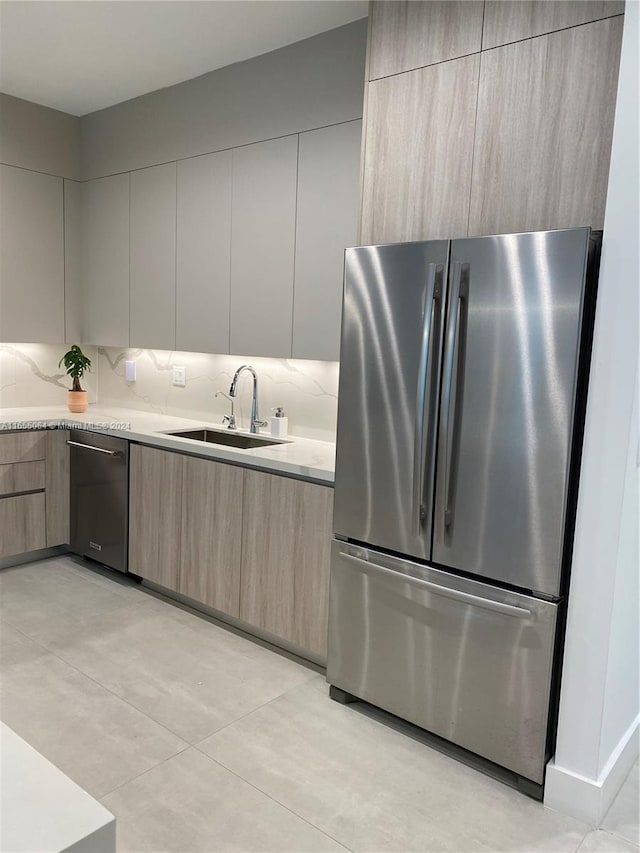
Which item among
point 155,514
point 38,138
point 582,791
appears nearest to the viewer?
point 582,791

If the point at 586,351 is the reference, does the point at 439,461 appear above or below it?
below

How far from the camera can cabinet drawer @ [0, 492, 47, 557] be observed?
3.84 m

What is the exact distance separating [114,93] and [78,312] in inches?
54.5

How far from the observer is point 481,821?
2.04 meters

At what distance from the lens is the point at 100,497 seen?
3.83 meters

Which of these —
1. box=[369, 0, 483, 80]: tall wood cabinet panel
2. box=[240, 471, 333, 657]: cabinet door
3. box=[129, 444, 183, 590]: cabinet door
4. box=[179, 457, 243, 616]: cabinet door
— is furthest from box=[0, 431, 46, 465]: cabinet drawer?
box=[369, 0, 483, 80]: tall wood cabinet panel

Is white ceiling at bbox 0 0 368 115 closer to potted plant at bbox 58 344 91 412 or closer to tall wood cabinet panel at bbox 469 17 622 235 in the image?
tall wood cabinet panel at bbox 469 17 622 235

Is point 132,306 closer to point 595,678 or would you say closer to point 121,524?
point 121,524

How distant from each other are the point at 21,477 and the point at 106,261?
1467mm

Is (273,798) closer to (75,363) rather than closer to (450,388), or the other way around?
(450,388)

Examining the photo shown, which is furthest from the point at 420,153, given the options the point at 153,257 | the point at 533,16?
the point at 153,257

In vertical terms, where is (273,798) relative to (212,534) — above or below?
below

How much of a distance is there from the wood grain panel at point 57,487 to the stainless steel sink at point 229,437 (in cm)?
77

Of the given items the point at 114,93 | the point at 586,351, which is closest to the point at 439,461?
the point at 586,351
